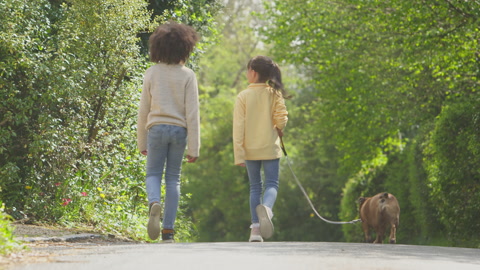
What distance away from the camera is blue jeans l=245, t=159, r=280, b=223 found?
9523mm

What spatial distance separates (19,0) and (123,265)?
16.4 feet

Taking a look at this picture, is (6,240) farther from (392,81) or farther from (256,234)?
(392,81)

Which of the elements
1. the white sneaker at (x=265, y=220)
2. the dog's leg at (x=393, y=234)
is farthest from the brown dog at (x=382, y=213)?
the white sneaker at (x=265, y=220)

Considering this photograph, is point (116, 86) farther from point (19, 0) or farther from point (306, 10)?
point (306, 10)

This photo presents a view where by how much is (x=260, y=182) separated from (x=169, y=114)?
1.57m

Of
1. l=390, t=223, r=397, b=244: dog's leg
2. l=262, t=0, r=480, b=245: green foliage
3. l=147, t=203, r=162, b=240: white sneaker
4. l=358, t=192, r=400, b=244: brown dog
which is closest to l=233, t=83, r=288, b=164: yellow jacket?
l=147, t=203, r=162, b=240: white sneaker

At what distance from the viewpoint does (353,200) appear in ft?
98.3

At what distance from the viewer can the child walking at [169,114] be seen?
8.59 m

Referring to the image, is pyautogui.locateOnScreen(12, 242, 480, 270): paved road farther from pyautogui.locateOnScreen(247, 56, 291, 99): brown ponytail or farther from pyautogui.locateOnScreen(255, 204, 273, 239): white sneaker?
pyautogui.locateOnScreen(247, 56, 291, 99): brown ponytail

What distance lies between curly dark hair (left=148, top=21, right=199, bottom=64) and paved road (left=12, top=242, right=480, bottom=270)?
1.97 m

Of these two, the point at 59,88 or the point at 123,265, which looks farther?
the point at 59,88

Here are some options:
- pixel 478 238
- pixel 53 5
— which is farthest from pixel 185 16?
pixel 478 238

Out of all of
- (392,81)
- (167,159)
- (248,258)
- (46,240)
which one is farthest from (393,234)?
(392,81)

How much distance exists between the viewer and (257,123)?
31.6ft
